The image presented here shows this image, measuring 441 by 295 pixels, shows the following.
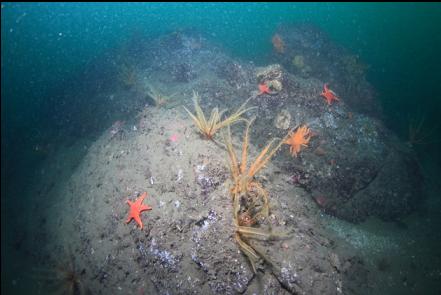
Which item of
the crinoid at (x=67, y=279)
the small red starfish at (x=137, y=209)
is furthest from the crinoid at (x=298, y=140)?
the crinoid at (x=67, y=279)

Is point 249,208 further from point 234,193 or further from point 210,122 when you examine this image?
point 210,122

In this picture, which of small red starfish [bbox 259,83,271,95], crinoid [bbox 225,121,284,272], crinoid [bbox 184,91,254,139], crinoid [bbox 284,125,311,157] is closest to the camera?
crinoid [bbox 225,121,284,272]

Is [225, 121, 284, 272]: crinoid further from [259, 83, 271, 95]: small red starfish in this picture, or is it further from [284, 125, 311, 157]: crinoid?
[259, 83, 271, 95]: small red starfish

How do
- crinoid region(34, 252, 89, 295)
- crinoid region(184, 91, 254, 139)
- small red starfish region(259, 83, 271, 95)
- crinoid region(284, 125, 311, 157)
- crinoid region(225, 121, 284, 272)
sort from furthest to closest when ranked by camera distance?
small red starfish region(259, 83, 271, 95), crinoid region(284, 125, 311, 157), crinoid region(34, 252, 89, 295), crinoid region(184, 91, 254, 139), crinoid region(225, 121, 284, 272)

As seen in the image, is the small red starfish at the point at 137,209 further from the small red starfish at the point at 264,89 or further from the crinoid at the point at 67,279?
the small red starfish at the point at 264,89

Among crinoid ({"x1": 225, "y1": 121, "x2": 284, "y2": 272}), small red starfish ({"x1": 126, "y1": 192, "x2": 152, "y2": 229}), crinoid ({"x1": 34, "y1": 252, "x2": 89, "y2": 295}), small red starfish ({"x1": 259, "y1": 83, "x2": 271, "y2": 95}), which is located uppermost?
small red starfish ({"x1": 259, "y1": 83, "x2": 271, "y2": 95})

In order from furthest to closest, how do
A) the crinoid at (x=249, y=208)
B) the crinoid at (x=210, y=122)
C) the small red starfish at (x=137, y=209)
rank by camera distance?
1. the crinoid at (x=210, y=122)
2. the small red starfish at (x=137, y=209)
3. the crinoid at (x=249, y=208)

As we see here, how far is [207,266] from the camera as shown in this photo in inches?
153

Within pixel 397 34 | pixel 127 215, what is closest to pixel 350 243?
pixel 127 215

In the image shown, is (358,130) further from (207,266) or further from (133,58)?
(133,58)

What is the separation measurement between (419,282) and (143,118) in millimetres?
6800

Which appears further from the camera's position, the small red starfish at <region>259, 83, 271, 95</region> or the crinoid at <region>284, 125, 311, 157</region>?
the small red starfish at <region>259, 83, 271, 95</region>

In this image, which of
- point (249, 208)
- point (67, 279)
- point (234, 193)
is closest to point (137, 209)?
point (234, 193)

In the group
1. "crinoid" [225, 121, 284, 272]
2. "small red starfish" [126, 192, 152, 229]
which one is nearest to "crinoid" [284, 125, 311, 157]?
"crinoid" [225, 121, 284, 272]
